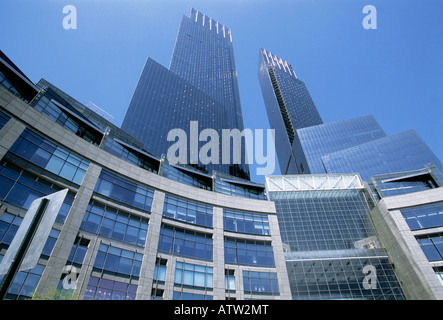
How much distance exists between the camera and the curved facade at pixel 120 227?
22453 mm

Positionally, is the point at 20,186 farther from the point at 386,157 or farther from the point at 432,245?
the point at 386,157

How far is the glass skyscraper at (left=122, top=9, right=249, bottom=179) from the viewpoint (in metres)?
100

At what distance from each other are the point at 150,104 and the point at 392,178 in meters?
87.8

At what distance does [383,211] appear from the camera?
154 feet

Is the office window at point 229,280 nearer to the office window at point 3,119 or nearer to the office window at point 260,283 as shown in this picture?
the office window at point 260,283

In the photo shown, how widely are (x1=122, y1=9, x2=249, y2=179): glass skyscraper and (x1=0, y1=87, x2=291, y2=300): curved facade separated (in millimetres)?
61438

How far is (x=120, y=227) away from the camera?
28.1m

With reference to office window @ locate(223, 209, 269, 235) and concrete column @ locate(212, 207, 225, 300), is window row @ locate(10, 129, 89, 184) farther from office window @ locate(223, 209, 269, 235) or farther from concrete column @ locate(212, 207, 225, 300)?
office window @ locate(223, 209, 269, 235)

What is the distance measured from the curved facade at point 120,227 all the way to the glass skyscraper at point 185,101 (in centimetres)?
6144

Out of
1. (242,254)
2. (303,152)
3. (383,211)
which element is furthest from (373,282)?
(303,152)

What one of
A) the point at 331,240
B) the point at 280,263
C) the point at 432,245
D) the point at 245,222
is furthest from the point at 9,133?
the point at 432,245
